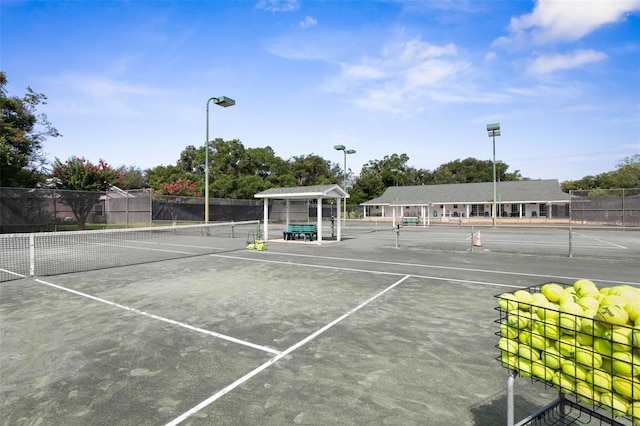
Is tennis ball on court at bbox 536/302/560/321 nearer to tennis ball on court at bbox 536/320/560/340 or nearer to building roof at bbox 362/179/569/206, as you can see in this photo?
tennis ball on court at bbox 536/320/560/340

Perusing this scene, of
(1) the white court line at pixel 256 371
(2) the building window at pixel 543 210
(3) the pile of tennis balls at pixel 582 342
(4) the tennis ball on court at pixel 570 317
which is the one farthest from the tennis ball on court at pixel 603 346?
(2) the building window at pixel 543 210

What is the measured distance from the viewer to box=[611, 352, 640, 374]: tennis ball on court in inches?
70.8

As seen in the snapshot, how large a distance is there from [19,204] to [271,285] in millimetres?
22063

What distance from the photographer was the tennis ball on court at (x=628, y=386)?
1.81 metres

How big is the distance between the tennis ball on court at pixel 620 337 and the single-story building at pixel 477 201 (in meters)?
45.2

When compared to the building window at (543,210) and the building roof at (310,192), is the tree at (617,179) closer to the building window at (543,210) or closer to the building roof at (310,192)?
the building window at (543,210)

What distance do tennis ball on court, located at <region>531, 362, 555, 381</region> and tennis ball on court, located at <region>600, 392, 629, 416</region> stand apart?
26 centimetres

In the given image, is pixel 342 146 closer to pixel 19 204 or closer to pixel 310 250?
pixel 310 250

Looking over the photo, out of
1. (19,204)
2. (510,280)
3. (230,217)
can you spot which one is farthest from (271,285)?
(230,217)

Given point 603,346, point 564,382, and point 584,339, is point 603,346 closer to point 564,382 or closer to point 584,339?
point 584,339

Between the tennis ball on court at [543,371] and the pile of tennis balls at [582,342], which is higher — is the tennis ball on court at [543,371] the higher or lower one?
the lower one

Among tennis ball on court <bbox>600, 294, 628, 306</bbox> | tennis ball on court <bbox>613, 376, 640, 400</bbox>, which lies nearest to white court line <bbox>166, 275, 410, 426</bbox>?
tennis ball on court <bbox>613, 376, 640, 400</bbox>

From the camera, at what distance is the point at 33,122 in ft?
98.1

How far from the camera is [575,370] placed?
6.71 ft
